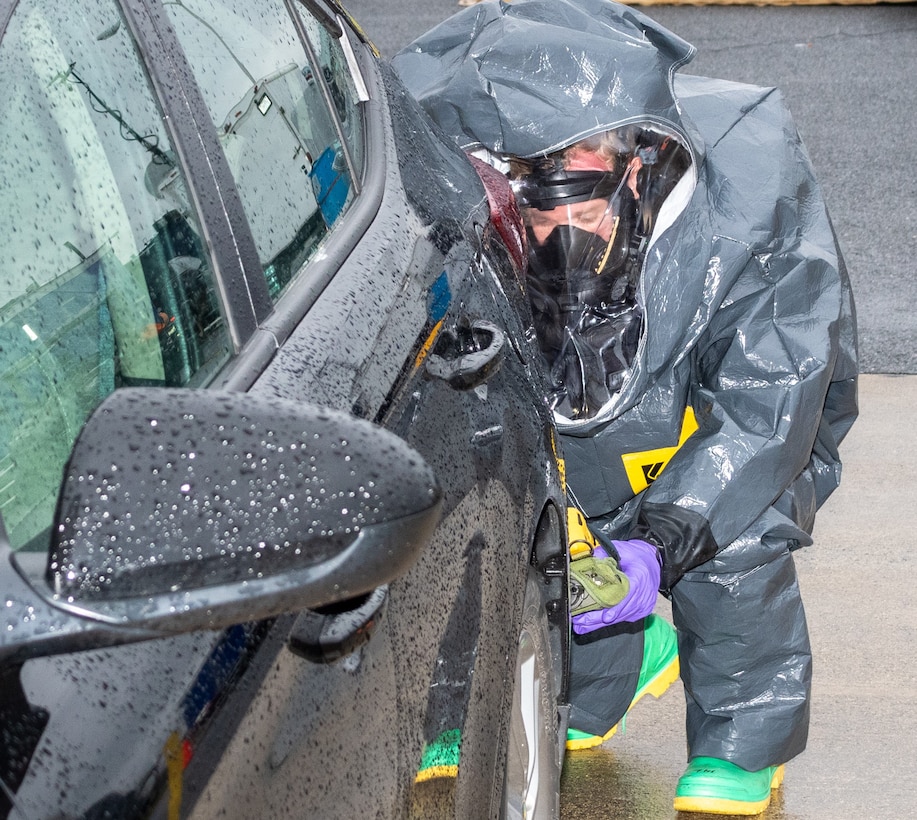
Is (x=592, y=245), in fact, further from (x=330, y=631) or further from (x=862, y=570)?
(x=330, y=631)

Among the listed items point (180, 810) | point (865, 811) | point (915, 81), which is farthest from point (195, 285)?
point (915, 81)

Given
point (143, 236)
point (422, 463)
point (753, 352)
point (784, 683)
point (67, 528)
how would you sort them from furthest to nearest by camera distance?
point (784, 683) → point (753, 352) → point (143, 236) → point (422, 463) → point (67, 528)

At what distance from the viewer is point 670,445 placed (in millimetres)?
2568

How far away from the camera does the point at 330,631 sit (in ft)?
3.60

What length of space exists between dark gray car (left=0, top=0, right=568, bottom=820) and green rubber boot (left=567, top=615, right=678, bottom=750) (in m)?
0.85

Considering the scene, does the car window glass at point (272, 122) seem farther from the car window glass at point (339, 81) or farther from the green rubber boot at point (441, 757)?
the green rubber boot at point (441, 757)

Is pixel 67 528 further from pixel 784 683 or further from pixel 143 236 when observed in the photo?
pixel 784 683

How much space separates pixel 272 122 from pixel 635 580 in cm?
121

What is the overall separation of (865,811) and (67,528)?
2.13m

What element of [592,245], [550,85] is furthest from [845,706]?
[550,85]

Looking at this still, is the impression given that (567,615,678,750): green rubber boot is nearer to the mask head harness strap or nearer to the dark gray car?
the dark gray car

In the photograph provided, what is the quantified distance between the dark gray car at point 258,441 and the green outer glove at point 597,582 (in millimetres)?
314

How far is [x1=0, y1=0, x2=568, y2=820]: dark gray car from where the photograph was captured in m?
0.85

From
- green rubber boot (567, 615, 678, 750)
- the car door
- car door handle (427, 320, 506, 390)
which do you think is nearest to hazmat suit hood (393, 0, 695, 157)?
the car door
